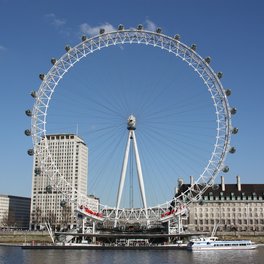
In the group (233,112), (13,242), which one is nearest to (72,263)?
(233,112)

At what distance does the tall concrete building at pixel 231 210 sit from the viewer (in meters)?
136

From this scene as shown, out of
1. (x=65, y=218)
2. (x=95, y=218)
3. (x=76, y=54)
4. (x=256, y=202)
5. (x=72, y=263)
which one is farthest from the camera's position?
(x=65, y=218)

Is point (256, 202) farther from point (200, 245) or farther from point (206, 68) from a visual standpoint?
point (206, 68)

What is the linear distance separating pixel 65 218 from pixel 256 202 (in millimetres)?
75872

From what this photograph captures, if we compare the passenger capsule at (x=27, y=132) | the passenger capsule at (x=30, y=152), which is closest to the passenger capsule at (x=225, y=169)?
the passenger capsule at (x=30, y=152)

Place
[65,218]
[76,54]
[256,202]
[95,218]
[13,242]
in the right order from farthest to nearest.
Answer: [65,218] → [256,202] → [13,242] → [95,218] → [76,54]

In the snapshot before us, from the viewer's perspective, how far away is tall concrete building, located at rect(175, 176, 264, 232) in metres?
136

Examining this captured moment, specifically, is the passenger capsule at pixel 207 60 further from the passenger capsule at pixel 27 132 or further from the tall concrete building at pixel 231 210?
the tall concrete building at pixel 231 210

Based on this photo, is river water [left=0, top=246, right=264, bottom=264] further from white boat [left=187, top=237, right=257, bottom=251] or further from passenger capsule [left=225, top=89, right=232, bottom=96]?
passenger capsule [left=225, top=89, right=232, bottom=96]

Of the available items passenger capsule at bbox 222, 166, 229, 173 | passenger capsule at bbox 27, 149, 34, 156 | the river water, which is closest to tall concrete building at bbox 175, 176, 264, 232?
passenger capsule at bbox 222, 166, 229, 173

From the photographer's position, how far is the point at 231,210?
13775 cm

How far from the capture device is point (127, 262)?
5828cm

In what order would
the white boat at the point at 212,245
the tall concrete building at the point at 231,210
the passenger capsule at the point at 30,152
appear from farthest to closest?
the tall concrete building at the point at 231,210, the white boat at the point at 212,245, the passenger capsule at the point at 30,152

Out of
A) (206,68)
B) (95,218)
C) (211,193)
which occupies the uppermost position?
(206,68)
